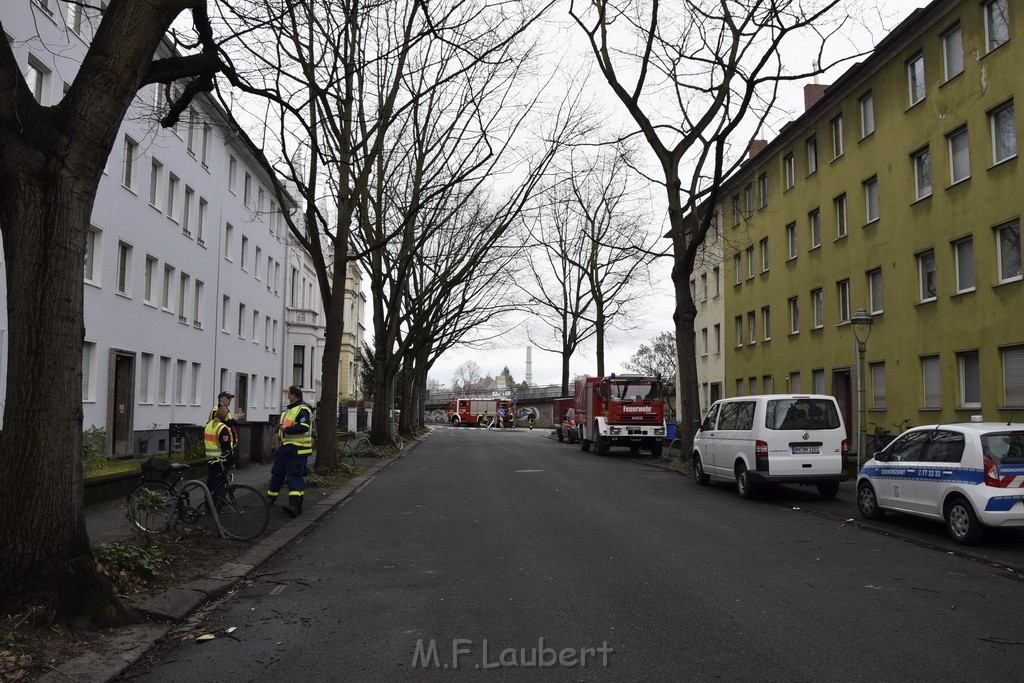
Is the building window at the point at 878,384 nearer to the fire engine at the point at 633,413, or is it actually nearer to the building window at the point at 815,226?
the building window at the point at 815,226

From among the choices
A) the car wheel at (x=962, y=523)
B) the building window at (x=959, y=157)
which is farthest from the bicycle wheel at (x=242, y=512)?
the building window at (x=959, y=157)

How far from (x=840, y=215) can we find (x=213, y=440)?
26170 mm

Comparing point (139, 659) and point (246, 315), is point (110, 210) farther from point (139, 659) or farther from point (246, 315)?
point (139, 659)

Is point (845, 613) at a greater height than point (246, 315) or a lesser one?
lesser

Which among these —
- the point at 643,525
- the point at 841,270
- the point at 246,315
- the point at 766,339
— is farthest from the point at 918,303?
the point at 246,315

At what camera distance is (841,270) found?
31266 millimetres

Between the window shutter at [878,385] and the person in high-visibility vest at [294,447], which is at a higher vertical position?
the window shutter at [878,385]

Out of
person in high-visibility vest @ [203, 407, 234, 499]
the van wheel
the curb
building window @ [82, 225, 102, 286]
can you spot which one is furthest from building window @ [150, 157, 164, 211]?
the van wheel

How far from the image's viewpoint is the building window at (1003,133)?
22047 millimetres

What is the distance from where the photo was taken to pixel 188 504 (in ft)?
32.4

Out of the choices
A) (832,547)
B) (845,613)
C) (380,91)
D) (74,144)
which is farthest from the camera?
(380,91)

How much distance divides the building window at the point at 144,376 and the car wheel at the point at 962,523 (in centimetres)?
2308

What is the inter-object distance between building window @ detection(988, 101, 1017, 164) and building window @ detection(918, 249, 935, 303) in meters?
3.71

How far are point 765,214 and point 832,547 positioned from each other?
3041 centimetres
